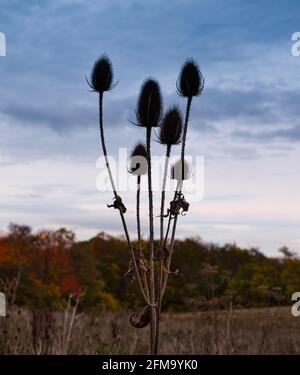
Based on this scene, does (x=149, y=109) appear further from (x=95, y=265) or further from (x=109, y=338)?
(x=95, y=265)

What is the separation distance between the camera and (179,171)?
275 cm

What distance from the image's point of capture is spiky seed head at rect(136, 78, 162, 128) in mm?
2674

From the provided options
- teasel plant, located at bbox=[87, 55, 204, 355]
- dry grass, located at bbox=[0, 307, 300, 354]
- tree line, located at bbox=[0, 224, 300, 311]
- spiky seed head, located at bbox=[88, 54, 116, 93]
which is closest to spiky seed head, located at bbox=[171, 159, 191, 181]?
teasel plant, located at bbox=[87, 55, 204, 355]

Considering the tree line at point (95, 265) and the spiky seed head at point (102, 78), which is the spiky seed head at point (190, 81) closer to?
the spiky seed head at point (102, 78)

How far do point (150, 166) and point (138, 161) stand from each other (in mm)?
127

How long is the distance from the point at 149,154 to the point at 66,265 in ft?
118

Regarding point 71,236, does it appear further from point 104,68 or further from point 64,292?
point 104,68

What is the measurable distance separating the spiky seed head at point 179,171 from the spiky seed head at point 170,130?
10 centimetres

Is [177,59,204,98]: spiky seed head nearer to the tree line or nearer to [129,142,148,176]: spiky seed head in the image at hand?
[129,142,148,176]: spiky seed head

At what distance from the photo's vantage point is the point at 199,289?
23125 millimetres

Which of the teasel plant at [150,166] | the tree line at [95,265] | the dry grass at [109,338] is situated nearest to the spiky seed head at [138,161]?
the teasel plant at [150,166]
